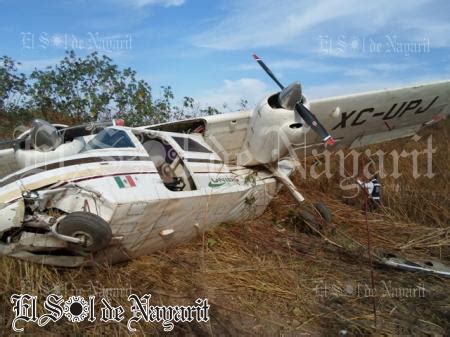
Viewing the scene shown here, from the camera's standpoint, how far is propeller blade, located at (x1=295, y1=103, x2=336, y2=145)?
7015 mm

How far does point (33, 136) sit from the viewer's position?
6.10m

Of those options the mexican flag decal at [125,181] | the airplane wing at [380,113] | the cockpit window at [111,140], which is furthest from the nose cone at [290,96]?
the mexican flag decal at [125,181]

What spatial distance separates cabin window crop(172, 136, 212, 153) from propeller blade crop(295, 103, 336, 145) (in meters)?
1.79

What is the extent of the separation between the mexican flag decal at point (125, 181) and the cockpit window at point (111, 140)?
729 millimetres

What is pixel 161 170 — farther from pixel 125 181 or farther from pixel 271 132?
pixel 271 132

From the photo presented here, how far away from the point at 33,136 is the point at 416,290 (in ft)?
18.0

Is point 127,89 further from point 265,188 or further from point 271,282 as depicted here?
point 271,282

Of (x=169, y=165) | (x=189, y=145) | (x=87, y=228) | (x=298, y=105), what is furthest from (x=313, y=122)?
(x=87, y=228)

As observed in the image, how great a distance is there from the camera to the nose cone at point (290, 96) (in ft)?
23.5

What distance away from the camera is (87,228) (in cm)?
402

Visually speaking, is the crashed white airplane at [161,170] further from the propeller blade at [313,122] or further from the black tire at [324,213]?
Answer: the black tire at [324,213]

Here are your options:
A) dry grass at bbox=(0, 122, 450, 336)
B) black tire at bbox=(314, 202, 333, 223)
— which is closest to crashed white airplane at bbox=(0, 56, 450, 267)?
dry grass at bbox=(0, 122, 450, 336)

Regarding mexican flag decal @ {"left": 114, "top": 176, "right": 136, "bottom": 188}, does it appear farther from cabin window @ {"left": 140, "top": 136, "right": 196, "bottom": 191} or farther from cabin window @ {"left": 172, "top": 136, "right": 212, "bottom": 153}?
cabin window @ {"left": 172, "top": 136, "right": 212, "bottom": 153}

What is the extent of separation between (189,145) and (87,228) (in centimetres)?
283
